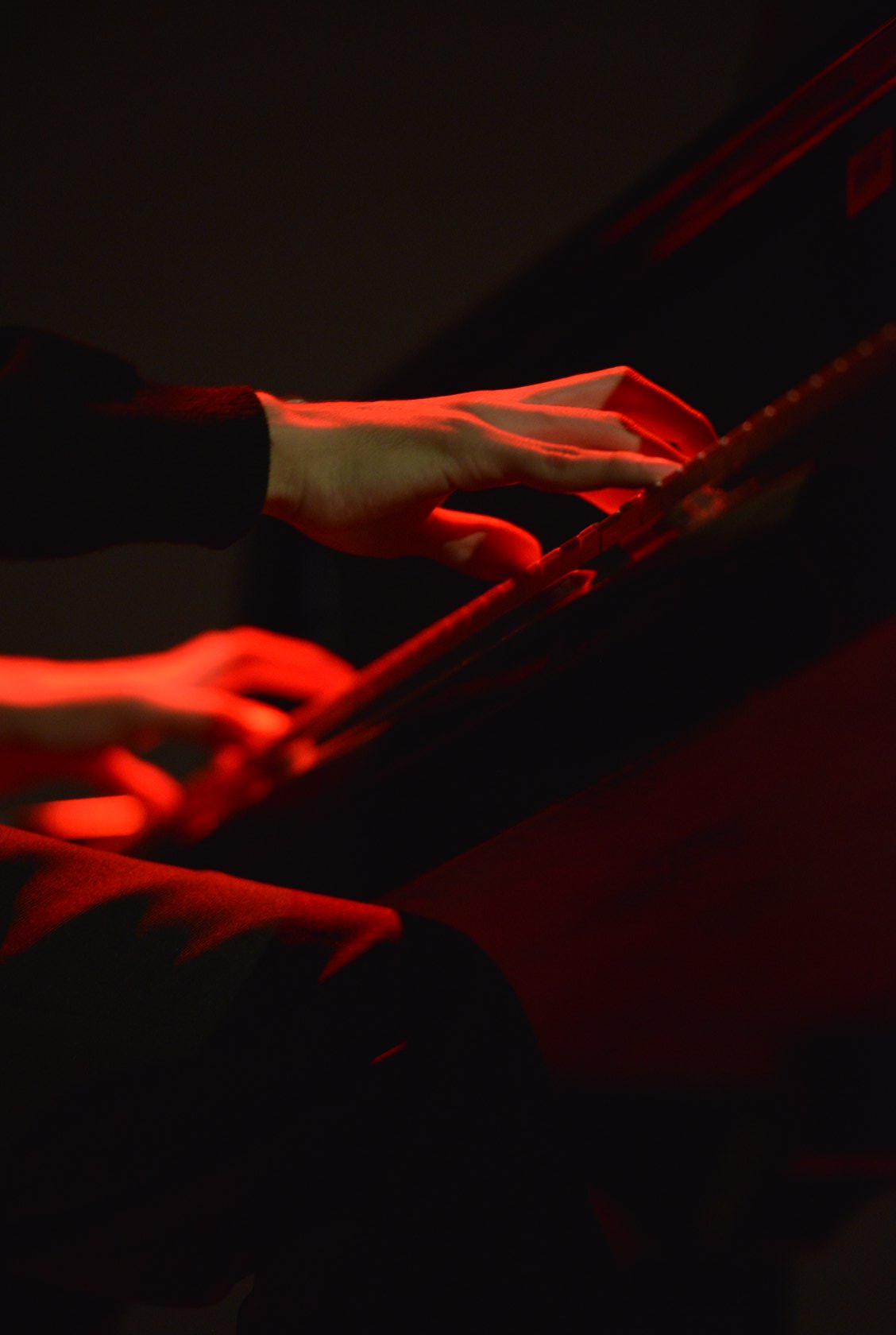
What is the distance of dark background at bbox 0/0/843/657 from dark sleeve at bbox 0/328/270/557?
102cm

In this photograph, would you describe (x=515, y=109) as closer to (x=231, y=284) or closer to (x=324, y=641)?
(x=231, y=284)

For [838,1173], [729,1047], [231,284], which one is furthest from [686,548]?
[231,284]

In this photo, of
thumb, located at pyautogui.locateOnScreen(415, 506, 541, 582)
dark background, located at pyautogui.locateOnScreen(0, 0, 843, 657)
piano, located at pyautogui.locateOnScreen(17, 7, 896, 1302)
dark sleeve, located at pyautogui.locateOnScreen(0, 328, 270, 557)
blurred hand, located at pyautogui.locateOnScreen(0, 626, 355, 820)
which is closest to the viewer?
piano, located at pyautogui.locateOnScreen(17, 7, 896, 1302)

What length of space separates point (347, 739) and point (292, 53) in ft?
5.24

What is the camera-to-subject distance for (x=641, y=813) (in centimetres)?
59

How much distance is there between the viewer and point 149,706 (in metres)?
1.05

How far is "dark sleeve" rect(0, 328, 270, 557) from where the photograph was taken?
0.67 m

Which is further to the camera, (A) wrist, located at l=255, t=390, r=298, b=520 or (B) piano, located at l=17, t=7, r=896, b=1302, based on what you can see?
(A) wrist, located at l=255, t=390, r=298, b=520

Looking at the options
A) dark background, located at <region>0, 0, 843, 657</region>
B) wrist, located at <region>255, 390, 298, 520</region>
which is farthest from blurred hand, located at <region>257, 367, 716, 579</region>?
dark background, located at <region>0, 0, 843, 657</region>

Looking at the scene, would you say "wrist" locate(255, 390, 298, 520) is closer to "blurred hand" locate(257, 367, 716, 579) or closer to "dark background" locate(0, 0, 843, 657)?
"blurred hand" locate(257, 367, 716, 579)

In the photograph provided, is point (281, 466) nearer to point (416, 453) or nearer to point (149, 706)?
point (416, 453)

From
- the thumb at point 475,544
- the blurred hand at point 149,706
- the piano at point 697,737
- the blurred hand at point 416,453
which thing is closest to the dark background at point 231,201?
the blurred hand at point 149,706

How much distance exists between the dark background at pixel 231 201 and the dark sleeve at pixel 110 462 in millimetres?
1017

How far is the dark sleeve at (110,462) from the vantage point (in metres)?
0.67
